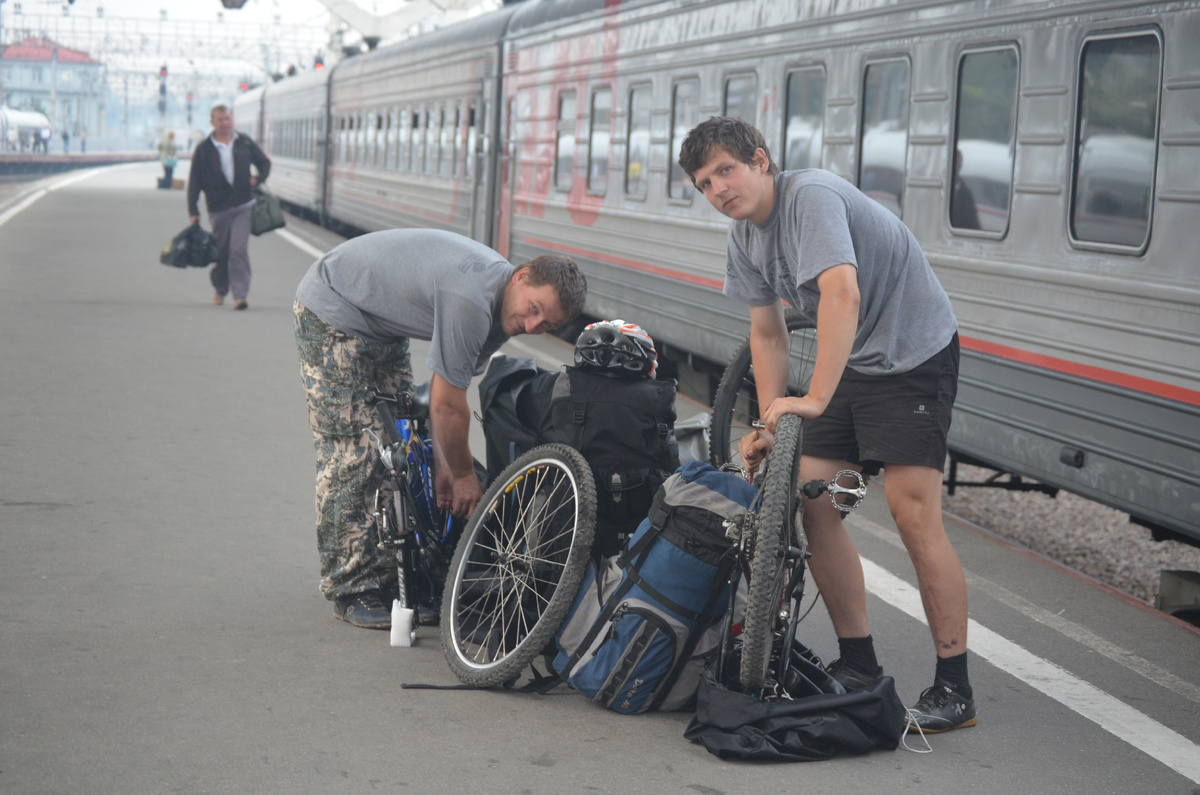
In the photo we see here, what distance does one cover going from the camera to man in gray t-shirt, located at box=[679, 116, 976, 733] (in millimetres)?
3930

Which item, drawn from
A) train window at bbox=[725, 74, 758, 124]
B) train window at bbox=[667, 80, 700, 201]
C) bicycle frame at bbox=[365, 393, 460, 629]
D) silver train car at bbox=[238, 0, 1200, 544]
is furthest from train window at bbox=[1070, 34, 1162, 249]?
train window at bbox=[667, 80, 700, 201]

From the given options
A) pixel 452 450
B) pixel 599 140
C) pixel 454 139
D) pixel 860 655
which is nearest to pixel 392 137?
pixel 454 139

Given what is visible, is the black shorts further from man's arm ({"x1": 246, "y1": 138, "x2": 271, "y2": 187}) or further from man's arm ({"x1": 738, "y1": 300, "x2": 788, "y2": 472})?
man's arm ({"x1": 246, "y1": 138, "x2": 271, "y2": 187})

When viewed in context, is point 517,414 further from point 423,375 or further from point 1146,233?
point 423,375

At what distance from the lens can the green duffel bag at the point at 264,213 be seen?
13.6 m

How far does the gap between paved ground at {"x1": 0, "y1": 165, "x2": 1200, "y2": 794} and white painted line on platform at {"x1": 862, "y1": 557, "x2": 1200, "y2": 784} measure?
0.4 inches

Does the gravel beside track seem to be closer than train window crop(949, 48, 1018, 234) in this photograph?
No

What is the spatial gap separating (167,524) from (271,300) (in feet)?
30.6

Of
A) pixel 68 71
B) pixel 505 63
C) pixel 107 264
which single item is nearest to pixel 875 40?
pixel 505 63

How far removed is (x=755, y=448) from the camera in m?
4.23

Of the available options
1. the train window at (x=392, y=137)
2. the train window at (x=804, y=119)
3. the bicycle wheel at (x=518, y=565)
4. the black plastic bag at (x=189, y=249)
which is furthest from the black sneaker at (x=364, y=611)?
the train window at (x=392, y=137)

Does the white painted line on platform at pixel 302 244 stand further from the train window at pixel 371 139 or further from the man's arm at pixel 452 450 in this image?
the man's arm at pixel 452 450

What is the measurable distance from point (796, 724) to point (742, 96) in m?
6.30

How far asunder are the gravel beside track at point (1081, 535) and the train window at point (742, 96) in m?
2.79
